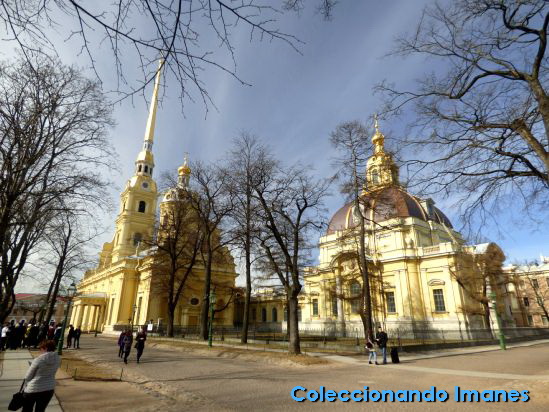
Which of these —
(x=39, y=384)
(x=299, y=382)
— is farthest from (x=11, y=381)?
(x=299, y=382)

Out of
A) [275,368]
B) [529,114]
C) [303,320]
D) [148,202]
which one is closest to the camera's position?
[529,114]

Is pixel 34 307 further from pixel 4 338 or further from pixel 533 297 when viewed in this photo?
pixel 533 297

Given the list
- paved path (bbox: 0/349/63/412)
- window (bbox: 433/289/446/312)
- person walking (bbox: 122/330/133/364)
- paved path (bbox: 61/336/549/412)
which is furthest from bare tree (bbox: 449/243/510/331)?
paved path (bbox: 0/349/63/412)

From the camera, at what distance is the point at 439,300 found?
39.6 m

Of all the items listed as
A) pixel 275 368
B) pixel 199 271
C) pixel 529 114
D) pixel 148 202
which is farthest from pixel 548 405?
pixel 148 202

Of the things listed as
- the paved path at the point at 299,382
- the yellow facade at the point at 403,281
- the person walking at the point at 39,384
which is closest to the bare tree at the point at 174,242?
the yellow facade at the point at 403,281

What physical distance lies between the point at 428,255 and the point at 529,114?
35597mm

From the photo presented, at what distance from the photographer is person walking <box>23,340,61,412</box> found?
502cm

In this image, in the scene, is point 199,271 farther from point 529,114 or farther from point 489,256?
point 529,114

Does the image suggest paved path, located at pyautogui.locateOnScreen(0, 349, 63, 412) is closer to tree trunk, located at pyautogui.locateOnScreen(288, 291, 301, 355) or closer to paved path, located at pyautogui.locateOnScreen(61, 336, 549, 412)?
paved path, located at pyautogui.locateOnScreen(61, 336, 549, 412)

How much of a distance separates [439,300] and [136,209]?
154ft

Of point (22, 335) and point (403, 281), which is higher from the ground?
point (403, 281)

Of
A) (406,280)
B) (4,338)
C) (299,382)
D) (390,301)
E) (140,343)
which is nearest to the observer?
(299,382)

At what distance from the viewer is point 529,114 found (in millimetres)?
8953
